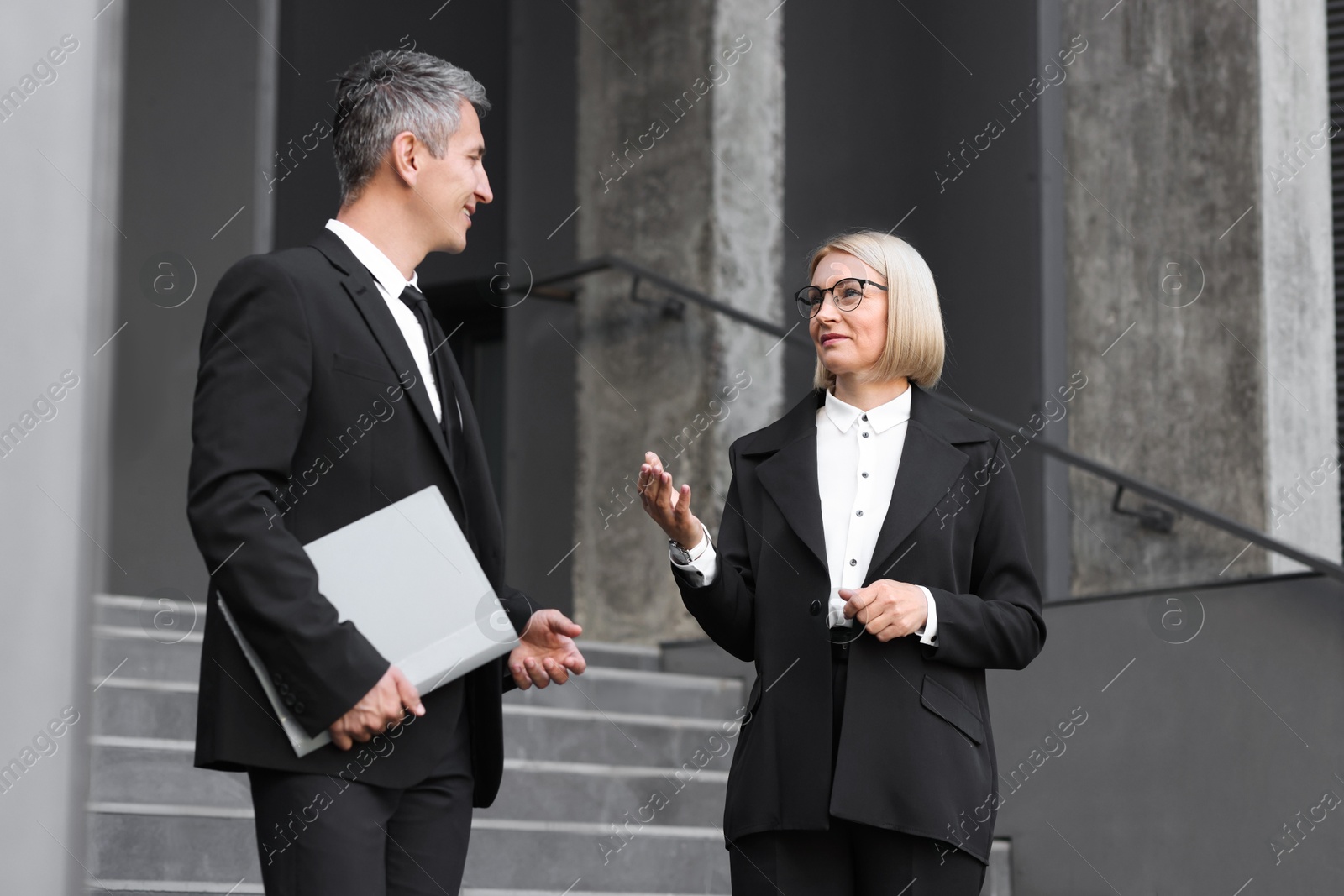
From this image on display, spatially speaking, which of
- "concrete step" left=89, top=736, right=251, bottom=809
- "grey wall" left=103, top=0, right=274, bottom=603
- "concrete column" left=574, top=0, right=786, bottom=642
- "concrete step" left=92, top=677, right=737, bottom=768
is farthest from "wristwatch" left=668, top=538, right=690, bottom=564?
"grey wall" left=103, top=0, right=274, bottom=603

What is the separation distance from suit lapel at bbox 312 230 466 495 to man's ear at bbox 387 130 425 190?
151 millimetres

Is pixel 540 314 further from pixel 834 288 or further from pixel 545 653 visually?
pixel 545 653

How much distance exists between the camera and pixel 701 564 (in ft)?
8.93

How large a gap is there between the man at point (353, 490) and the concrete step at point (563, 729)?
2201mm

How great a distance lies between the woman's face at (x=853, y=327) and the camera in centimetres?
281

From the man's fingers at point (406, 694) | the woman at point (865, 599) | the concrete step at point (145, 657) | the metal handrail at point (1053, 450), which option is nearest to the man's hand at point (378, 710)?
the man's fingers at point (406, 694)

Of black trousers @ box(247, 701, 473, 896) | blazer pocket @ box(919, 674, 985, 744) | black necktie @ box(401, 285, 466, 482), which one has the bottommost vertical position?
black trousers @ box(247, 701, 473, 896)

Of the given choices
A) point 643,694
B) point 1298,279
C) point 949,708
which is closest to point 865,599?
point 949,708

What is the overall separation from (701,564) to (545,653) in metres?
0.31

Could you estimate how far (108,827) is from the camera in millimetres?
3771

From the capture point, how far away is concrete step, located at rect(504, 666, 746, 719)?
561cm

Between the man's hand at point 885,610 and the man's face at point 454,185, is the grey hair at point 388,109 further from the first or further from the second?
the man's hand at point 885,610

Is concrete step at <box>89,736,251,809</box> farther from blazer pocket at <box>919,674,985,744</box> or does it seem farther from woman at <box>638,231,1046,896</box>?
blazer pocket at <box>919,674,985,744</box>

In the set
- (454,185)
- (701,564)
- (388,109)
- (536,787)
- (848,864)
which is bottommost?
(536,787)
